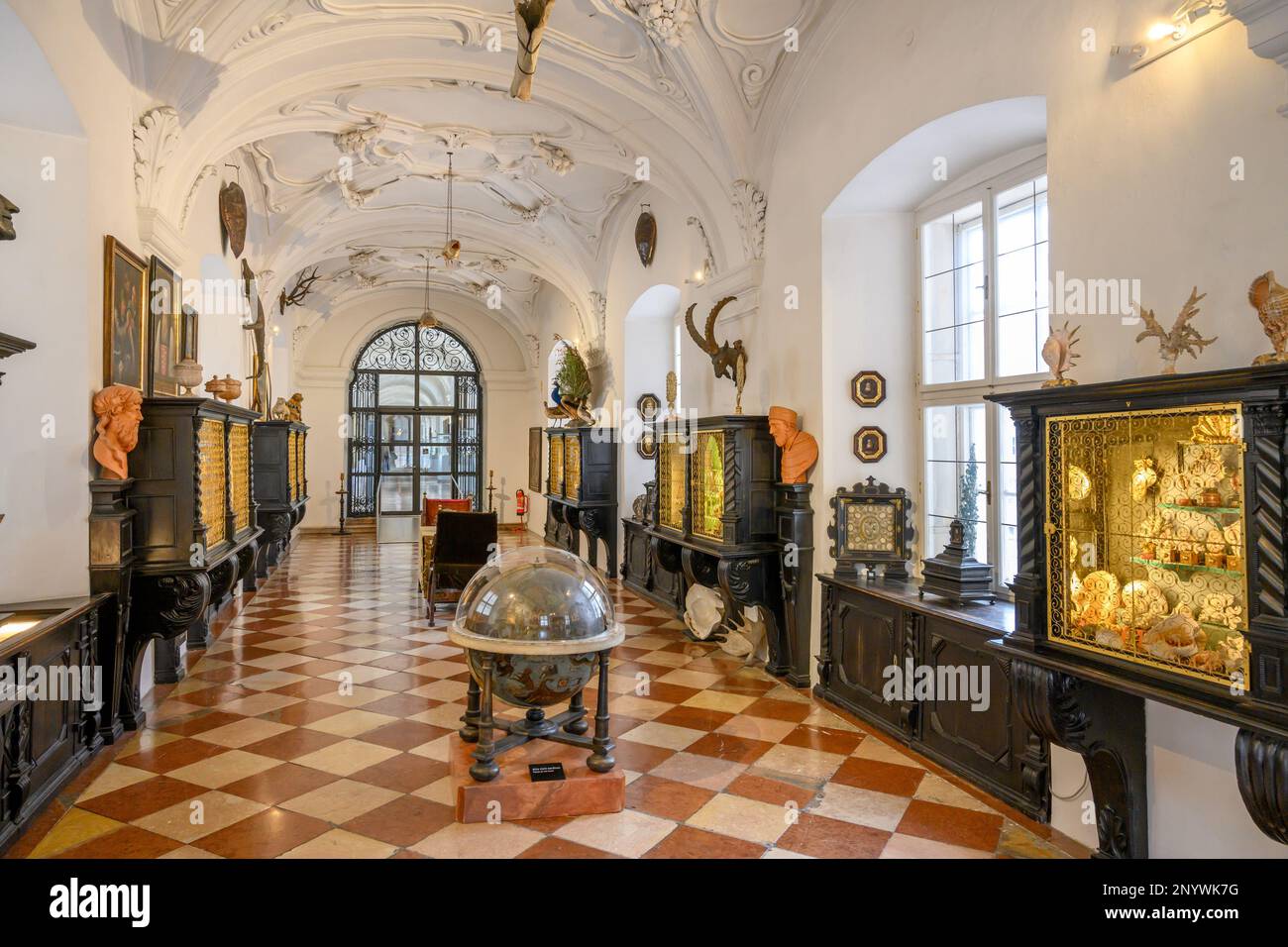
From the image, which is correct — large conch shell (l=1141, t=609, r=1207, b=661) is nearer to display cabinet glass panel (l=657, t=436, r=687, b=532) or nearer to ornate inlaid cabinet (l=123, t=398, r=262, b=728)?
display cabinet glass panel (l=657, t=436, r=687, b=532)

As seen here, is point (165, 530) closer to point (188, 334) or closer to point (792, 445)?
point (188, 334)

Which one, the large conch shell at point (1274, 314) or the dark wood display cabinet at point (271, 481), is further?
the dark wood display cabinet at point (271, 481)

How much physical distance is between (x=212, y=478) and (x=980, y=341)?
5335mm

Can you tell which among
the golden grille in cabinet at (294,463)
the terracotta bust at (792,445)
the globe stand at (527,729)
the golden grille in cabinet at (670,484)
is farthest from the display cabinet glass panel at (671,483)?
the golden grille in cabinet at (294,463)

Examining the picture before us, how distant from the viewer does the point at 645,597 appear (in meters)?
9.60

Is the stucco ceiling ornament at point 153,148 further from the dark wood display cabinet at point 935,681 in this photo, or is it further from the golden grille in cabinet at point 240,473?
the dark wood display cabinet at point 935,681

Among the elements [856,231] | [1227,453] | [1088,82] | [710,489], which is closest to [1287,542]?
[1227,453]

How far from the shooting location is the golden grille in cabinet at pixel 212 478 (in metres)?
5.27

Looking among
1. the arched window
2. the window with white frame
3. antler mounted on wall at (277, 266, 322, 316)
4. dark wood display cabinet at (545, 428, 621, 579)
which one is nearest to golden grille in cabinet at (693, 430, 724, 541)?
the window with white frame

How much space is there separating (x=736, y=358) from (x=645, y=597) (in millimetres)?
3625

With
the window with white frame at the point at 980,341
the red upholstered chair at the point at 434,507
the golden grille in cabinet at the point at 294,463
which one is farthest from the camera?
the red upholstered chair at the point at 434,507

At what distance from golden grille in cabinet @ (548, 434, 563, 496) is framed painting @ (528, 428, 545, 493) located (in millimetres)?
3558

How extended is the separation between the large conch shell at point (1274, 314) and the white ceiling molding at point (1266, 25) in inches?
28.1

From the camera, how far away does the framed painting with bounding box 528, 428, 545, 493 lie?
1703 centimetres
